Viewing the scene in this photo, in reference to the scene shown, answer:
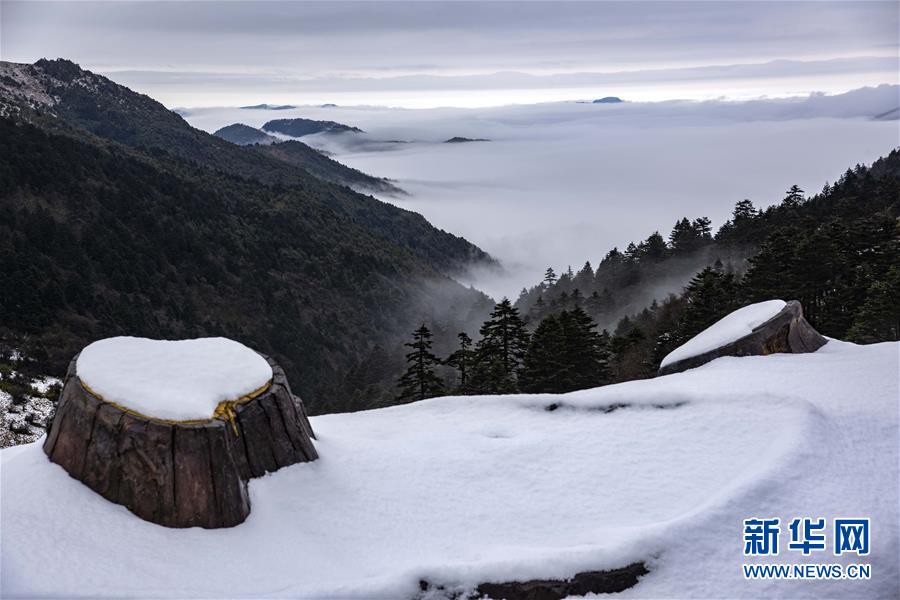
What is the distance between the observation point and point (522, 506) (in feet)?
32.9

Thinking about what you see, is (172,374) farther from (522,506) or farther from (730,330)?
(730,330)

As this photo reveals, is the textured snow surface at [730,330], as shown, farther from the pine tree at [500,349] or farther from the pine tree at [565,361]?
Result: the pine tree at [500,349]

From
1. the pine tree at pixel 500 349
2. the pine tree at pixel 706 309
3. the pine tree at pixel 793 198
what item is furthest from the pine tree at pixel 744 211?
the pine tree at pixel 500 349

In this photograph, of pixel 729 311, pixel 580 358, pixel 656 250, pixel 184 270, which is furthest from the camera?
pixel 184 270

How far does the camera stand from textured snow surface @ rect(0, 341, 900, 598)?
27.1 ft

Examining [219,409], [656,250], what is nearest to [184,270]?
[656,250]

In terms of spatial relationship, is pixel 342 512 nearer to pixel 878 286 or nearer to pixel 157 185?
pixel 878 286

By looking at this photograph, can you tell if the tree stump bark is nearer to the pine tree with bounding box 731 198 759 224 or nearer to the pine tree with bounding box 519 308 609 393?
the pine tree with bounding box 519 308 609 393

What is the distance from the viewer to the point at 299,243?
A: 149 metres

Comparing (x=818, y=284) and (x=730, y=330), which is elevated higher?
(x=818, y=284)

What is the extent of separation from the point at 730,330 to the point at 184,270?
11560 cm

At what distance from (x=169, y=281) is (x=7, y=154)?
34.2 meters

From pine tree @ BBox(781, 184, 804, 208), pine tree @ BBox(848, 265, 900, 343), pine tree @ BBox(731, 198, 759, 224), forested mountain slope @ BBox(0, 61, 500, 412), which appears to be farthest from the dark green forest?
pine tree @ BBox(731, 198, 759, 224)

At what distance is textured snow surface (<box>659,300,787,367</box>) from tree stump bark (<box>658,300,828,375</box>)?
0.16 m
